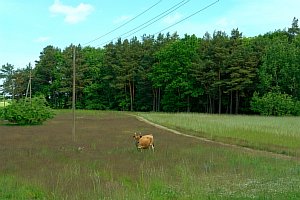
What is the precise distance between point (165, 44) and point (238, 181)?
90884 mm

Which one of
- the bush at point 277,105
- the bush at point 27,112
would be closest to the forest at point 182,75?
the bush at point 277,105

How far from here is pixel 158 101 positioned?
9888 centimetres

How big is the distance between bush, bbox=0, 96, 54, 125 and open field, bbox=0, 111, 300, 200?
80.6ft

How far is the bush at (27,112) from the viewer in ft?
156

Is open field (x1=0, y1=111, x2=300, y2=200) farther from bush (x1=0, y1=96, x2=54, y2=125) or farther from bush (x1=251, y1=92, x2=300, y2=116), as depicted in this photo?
bush (x1=251, y1=92, x2=300, y2=116)

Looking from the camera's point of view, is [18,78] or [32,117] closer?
[32,117]

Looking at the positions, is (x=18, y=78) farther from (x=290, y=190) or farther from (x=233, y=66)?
(x=290, y=190)

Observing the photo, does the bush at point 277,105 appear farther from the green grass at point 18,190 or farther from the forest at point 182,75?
the green grass at point 18,190

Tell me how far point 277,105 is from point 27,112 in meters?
Answer: 40.8

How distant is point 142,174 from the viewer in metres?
14.7

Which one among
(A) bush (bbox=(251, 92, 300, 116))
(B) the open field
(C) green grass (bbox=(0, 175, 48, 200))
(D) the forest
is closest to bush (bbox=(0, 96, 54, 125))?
(D) the forest

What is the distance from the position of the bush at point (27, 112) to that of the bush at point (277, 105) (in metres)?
37.0

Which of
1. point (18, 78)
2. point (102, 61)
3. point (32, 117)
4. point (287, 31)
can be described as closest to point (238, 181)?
point (32, 117)

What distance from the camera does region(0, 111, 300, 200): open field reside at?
11.0 meters
